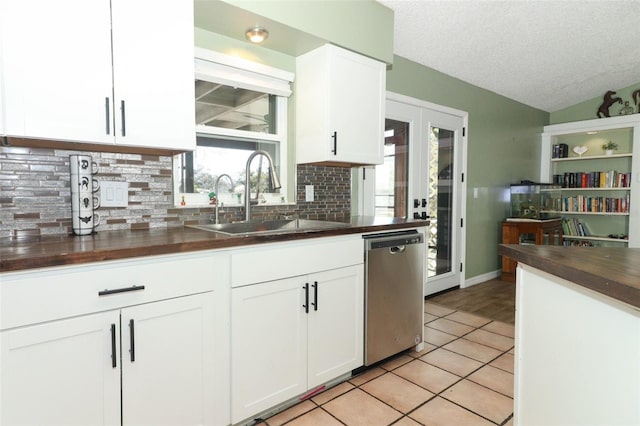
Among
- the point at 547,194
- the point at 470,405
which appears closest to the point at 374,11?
the point at 470,405

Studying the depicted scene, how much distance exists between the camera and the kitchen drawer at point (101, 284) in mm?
1139

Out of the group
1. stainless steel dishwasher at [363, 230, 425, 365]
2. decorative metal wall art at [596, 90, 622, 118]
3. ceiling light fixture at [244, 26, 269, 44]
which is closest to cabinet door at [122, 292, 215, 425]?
stainless steel dishwasher at [363, 230, 425, 365]

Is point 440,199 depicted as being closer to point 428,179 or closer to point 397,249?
point 428,179

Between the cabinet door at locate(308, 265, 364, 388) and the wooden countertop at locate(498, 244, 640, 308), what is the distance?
35.9 inches

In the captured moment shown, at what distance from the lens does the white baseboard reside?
4.34 m

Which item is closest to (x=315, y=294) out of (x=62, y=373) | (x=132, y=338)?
(x=132, y=338)

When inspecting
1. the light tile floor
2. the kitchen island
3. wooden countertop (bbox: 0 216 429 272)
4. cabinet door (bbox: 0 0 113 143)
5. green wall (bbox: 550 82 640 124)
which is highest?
green wall (bbox: 550 82 640 124)

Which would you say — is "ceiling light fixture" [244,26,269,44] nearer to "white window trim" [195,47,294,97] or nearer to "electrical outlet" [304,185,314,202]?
"white window trim" [195,47,294,97]

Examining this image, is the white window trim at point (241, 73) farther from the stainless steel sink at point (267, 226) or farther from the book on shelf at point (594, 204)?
the book on shelf at point (594, 204)

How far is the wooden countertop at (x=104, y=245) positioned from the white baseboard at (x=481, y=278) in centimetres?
305

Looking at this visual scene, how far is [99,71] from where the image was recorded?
155 centimetres

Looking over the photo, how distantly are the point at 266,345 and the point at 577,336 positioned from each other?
4.09 feet

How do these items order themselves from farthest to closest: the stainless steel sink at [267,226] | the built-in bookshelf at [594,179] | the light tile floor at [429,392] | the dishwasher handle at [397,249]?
the built-in bookshelf at [594,179], the dishwasher handle at [397,249], the stainless steel sink at [267,226], the light tile floor at [429,392]

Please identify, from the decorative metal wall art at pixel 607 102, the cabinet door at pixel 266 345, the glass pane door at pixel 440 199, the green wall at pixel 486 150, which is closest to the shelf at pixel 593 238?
the green wall at pixel 486 150
